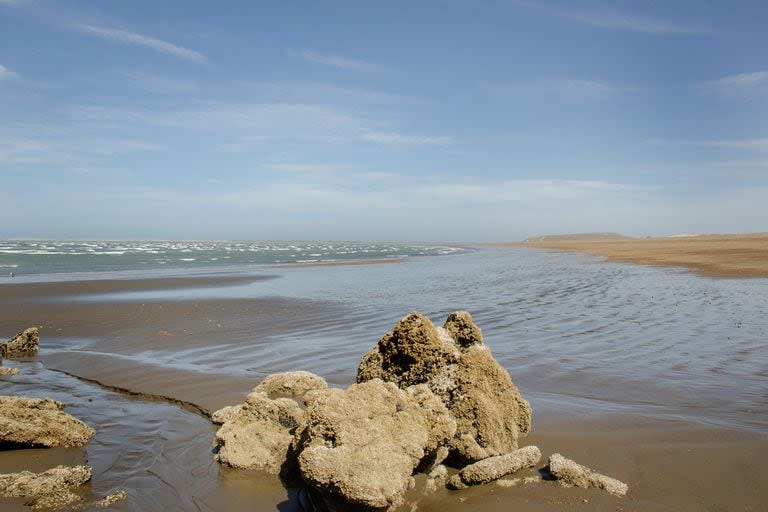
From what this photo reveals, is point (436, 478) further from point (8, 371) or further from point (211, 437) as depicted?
point (8, 371)

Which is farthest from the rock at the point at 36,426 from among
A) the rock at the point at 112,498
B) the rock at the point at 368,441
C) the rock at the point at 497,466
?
the rock at the point at 497,466

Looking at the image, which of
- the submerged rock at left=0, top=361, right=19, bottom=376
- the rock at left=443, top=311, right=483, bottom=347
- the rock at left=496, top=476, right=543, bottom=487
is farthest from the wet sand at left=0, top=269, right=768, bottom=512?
the rock at left=443, top=311, right=483, bottom=347

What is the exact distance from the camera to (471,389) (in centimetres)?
500

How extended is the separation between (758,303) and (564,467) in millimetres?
12669

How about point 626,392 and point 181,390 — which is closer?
point 626,392

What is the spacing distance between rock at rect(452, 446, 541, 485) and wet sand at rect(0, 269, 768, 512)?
102mm

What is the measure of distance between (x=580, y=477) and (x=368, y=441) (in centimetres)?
185

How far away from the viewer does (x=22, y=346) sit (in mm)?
10375

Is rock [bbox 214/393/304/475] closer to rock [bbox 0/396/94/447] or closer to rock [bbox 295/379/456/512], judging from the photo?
rock [bbox 295/379/456/512]

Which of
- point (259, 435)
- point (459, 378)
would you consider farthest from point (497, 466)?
point (259, 435)

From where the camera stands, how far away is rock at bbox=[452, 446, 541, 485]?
4340 millimetres

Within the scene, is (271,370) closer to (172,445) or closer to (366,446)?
(172,445)

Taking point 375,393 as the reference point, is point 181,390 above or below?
below

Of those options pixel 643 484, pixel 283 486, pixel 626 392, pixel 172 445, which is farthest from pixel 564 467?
pixel 172 445
